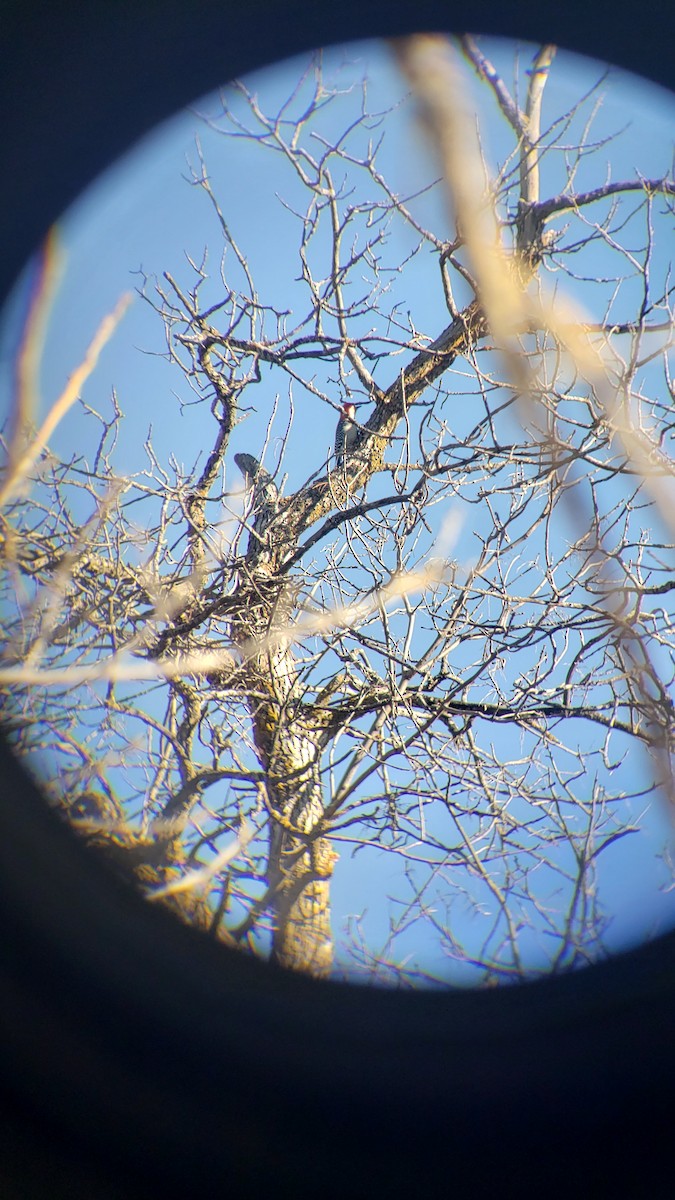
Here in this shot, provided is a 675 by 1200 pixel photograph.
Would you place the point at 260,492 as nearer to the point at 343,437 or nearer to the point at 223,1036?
the point at 343,437

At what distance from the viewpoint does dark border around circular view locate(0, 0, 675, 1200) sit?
1471mm

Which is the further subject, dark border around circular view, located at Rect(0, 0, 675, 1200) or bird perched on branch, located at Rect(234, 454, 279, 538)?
bird perched on branch, located at Rect(234, 454, 279, 538)

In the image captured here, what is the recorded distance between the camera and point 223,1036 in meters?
1.56

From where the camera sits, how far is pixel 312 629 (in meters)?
2.45

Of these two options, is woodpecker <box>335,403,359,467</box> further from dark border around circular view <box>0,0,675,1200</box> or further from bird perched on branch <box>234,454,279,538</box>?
dark border around circular view <box>0,0,675,1200</box>

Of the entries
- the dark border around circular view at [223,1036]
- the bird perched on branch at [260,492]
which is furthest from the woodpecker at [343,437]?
the dark border around circular view at [223,1036]

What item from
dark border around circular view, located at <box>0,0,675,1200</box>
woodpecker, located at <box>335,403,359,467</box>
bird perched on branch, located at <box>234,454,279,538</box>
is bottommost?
dark border around circular view, located at <box>0,0,675,1200</box>

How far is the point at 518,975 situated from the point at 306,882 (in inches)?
43.0

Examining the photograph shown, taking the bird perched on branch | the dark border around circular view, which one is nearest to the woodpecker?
the bird perched on branch

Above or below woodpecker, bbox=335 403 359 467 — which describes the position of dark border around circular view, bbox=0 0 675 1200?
below

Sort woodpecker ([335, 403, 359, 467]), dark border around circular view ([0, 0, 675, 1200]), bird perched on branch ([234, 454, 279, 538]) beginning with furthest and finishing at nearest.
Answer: woodpecker ([335, 403, 359, 467]) < bird perched on branch ([234, 454, 279, 538]) < dark border around circular view ([0, 0, 675, 1200])

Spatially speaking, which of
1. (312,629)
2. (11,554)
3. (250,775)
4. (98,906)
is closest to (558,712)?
(312,629)

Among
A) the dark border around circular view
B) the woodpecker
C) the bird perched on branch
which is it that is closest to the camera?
the dark border around circular view

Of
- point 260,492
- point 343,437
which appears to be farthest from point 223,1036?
point 343,437
